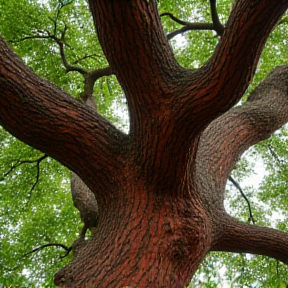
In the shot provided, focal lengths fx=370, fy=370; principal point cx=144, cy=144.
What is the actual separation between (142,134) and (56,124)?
73cm

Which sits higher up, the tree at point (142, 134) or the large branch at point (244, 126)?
the large branch at point (244, 126)

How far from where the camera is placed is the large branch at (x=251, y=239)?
3.86 metres

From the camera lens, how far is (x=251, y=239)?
3.95 m

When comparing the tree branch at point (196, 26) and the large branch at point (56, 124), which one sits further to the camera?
the tree branch at point (196, 26)

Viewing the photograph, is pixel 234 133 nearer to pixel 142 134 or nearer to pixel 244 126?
pixel 244 126

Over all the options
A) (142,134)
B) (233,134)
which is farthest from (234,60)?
(233,134)

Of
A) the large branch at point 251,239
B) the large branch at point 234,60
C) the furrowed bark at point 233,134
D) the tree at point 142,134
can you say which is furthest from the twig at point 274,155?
the large branch at point 234,60

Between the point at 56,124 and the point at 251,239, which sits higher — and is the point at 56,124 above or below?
below

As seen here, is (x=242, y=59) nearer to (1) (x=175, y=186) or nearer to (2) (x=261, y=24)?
(2) (x=261, y=24)

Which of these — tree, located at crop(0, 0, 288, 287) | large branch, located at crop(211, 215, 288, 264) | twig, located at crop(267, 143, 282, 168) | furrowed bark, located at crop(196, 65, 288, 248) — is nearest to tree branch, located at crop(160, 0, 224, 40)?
furrowed bark, located at crop(196, 65, 288, 248)

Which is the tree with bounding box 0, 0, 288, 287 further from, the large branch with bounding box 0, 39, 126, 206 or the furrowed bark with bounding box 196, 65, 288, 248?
the furrowed bark with bounding box 196, 65, 288, 248

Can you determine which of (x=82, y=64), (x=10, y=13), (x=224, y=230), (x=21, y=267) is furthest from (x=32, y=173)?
(x=224, y=230)

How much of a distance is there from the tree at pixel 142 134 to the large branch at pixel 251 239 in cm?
33

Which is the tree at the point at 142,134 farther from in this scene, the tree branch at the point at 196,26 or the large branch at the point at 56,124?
the tree branch at the point at 196,26
